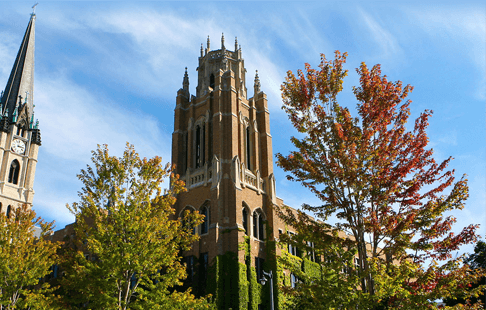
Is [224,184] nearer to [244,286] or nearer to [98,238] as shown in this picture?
[244,286]

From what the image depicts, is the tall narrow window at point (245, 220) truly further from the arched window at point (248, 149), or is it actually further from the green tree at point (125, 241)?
the green tree at point (125, 241)

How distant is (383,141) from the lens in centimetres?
1434

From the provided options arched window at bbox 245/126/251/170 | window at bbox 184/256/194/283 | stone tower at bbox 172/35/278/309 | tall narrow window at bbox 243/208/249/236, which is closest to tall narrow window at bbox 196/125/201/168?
stone tower at bbox 172/35/278/309

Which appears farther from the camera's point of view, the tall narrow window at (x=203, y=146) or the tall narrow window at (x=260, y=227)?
the tall narrow window at (x=203, y=146)

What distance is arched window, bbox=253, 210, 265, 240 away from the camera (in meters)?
36.9

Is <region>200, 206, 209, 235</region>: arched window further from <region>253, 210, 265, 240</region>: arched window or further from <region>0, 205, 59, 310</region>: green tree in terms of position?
<region>0, 205, 59, 310</region>: green tree

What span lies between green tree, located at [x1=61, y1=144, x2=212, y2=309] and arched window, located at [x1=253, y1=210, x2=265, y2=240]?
48.9ft

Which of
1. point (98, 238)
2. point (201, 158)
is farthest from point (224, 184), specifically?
point (98, 238)

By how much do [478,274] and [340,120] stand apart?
6.10m

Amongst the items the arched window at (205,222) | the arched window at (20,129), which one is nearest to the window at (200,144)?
the arched window at (205,222)

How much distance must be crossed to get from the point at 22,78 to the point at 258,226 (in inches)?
1778

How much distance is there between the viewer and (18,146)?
58.8 metres

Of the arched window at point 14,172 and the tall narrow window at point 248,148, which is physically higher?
the arched window at point 14,172

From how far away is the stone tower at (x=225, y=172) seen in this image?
3341 centimetres
